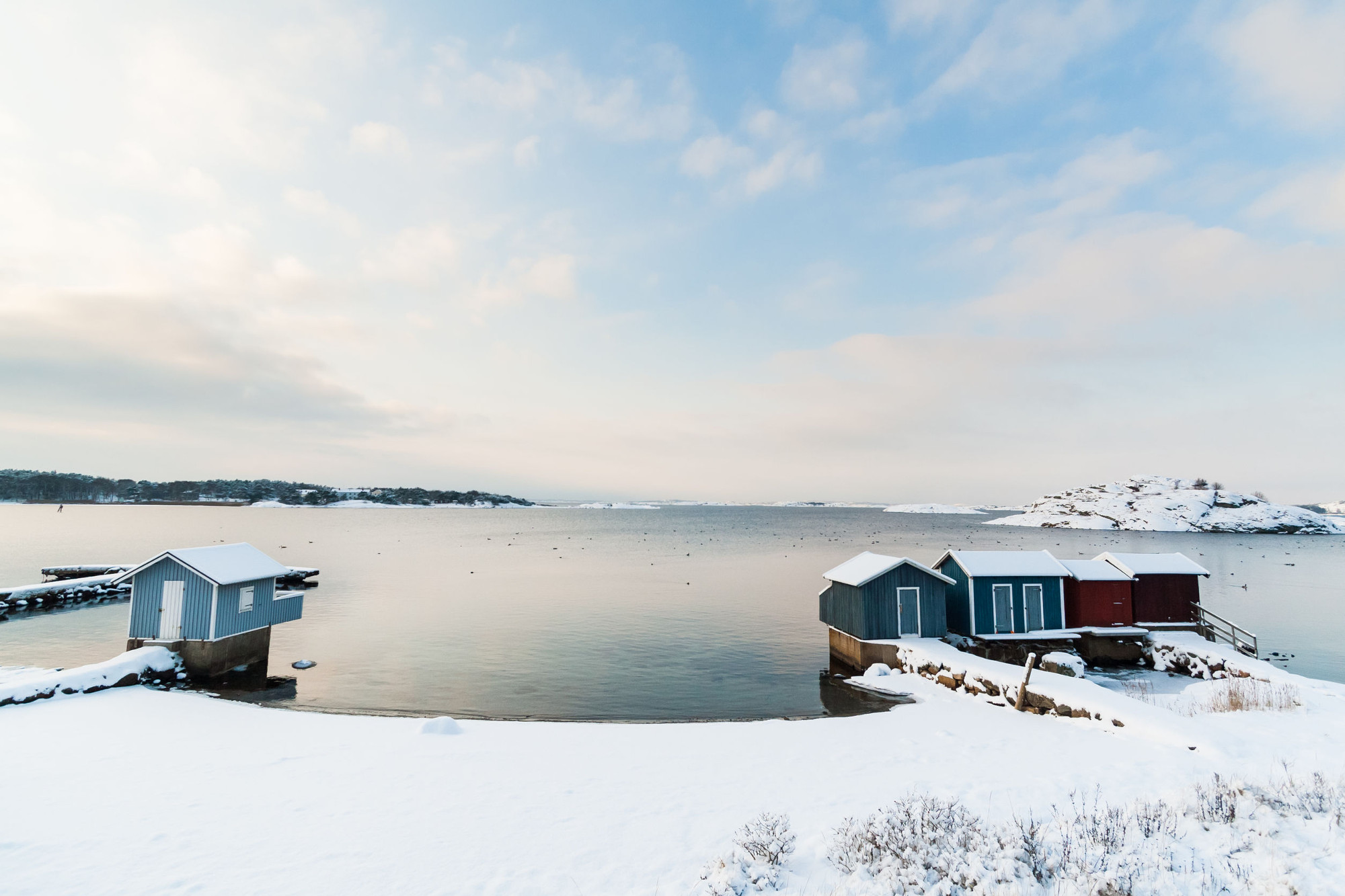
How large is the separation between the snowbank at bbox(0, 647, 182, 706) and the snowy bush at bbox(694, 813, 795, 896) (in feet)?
84.4

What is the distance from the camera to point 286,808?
11484mm

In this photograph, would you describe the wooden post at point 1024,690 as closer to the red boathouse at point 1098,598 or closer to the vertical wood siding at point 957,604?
the vertical wood siding at point 957,604

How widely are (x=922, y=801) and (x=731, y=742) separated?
306 inches

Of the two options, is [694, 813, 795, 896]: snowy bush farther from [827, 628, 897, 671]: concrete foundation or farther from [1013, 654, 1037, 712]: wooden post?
[827, 628, 897, 671]: concrete foundation

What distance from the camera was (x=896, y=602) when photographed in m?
30.8

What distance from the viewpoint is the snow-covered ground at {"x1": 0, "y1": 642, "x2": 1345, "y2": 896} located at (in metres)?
8.73

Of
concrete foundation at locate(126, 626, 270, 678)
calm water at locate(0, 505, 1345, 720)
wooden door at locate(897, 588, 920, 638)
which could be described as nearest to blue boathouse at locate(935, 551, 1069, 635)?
wooden door at locate(897, 588, 920, 638)

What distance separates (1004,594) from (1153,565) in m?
11.3

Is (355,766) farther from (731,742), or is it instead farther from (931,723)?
(931,723)

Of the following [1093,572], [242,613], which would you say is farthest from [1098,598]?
[242,613]

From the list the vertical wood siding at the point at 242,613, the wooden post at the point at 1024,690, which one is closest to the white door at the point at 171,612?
the vertical wood siding at the point at 242,613

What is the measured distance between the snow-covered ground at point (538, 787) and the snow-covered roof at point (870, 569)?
9570 mm

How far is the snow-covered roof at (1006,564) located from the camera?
1277 inches

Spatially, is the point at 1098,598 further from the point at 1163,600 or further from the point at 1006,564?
the point at 1006,564
